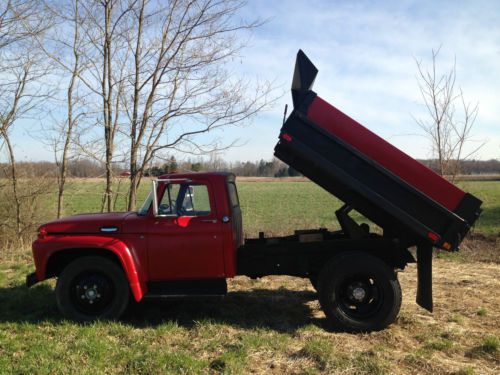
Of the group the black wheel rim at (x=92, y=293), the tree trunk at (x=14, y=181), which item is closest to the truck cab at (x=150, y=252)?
the black wheel rim at (x=92, y=293)

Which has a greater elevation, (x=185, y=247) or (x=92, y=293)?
(x=185, y=247)

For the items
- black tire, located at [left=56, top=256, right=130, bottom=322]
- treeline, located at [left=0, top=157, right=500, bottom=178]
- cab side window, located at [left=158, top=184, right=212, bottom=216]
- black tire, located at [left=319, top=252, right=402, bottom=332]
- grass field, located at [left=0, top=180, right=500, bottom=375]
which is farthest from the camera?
treeline, located at [left=0, top=157, right=500, bottom=178]

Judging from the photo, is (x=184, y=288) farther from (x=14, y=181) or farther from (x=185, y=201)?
(x=14, y=181)

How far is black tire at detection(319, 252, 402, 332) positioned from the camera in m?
5.15

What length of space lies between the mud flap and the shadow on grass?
126 centimetres

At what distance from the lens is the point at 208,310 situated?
6008 millimetres

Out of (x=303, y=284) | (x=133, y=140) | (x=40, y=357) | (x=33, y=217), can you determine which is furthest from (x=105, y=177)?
(x=40, y=357)

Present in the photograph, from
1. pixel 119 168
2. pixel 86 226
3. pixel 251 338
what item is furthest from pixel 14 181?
pixel 251 338

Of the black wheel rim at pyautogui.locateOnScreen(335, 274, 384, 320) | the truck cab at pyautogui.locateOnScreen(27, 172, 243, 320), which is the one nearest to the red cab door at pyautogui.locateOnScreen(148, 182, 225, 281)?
the truck cab at pyautogui.locateOnScreen(27, 172, 243, 320)

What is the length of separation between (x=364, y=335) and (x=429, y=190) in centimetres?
184

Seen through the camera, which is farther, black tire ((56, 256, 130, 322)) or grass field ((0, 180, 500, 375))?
black tire ((56, 256, 130, 322))

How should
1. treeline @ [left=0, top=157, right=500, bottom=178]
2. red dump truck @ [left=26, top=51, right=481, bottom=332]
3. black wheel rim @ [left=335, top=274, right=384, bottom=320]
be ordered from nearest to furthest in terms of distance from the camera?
red dump truck @ [left=26, top=51, right=481, bottom=332] < black wheel rim @ [left=335, top=274, right=384, bottom=320] < treeline @ [left=0, top=157, right=500, bottom=178]

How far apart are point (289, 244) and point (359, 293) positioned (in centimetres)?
104

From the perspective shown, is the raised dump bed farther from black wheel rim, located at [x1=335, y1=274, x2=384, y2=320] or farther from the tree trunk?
the tree trunk
